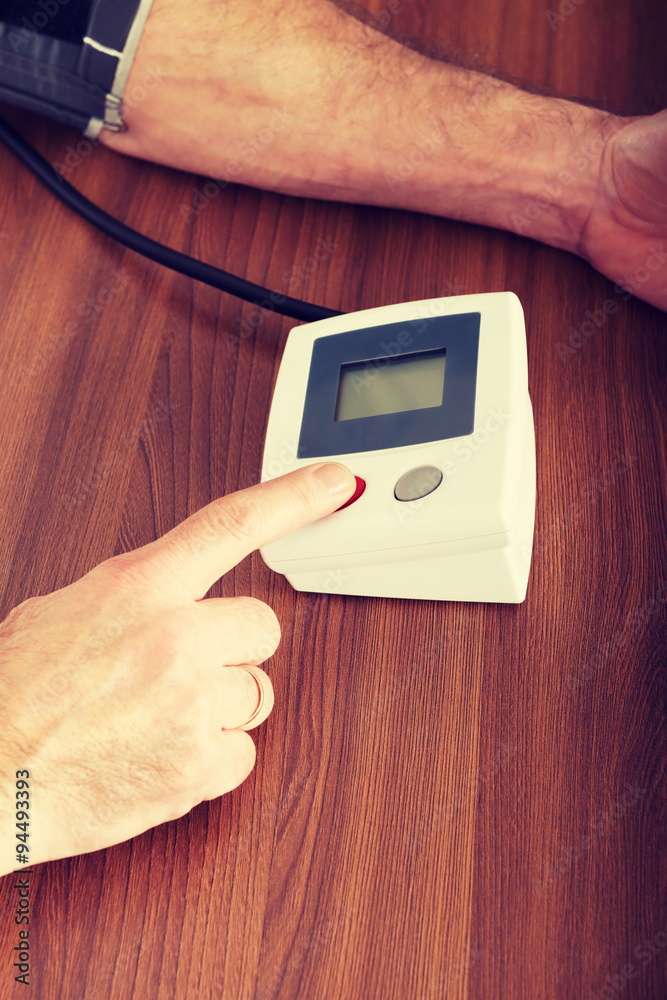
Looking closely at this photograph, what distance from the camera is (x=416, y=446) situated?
682 millimetres

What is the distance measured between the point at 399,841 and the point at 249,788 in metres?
0.13

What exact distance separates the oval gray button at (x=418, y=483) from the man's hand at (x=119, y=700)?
0.13 metres

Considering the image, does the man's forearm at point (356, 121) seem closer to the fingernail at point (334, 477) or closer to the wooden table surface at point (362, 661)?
the wooden table surface at point (362, 661)

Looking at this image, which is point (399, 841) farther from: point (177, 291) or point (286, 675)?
point (177, 291)

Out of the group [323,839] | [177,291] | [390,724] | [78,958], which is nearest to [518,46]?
[177,291]

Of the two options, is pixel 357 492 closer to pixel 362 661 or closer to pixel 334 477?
pixel 334 477

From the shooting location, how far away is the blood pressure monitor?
65cm

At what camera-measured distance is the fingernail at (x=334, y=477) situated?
2.12 ft

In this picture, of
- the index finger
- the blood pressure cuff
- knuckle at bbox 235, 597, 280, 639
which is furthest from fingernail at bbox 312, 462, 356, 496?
the blood pressure cuff

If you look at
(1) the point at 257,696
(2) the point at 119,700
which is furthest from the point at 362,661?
(2) the point at 119,700

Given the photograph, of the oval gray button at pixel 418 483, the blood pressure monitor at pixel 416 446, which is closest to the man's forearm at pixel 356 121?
the blood pressure monitor at pixel 416 446

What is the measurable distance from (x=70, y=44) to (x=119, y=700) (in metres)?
0.81

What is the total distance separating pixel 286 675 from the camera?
0.70 meters

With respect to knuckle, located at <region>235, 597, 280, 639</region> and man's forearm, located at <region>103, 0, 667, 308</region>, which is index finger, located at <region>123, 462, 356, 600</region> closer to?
knuckle, located at <region>235, 597, 280, 639</region>
